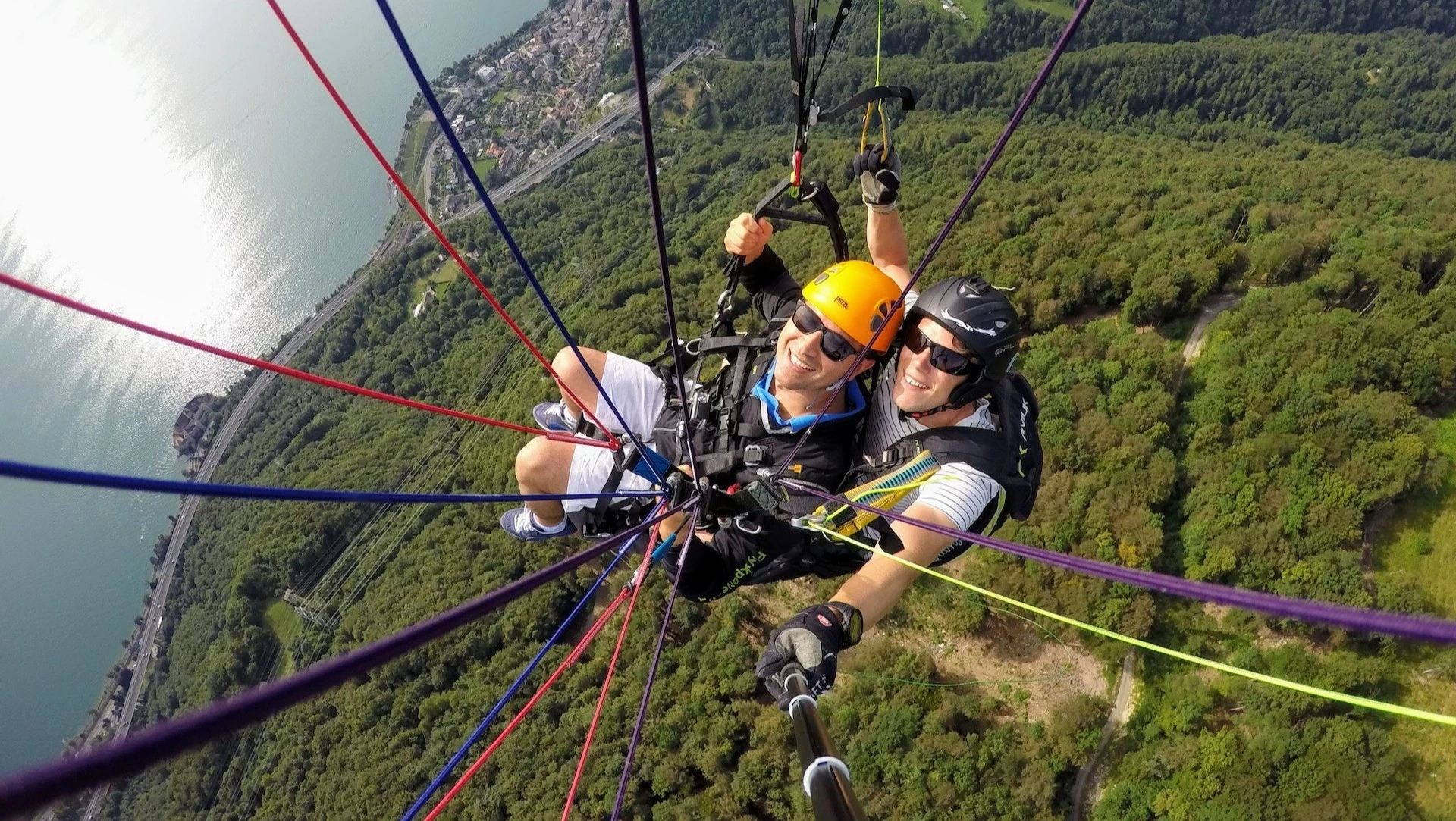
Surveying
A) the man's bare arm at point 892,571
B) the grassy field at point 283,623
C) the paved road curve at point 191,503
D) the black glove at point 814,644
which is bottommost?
the grassy field at point 283,623

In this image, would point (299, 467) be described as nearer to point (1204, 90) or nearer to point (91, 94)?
point (91, 94)

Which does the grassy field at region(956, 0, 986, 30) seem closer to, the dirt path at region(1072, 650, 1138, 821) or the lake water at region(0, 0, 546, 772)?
the lake water at region(0, 0, 546, 772)

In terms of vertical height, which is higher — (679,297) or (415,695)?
(679,297)

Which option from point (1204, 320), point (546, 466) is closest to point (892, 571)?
point (546, 466)

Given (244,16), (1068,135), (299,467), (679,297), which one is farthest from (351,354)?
(1068,135)

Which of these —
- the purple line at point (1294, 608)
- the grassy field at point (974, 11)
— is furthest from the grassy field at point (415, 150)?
the purple line at point (1294, 608)

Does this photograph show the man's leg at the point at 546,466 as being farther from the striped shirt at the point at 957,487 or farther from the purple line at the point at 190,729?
the purple line at the point at 190,729

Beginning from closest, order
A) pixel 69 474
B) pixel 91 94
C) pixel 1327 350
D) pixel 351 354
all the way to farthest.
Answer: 1. pixel 69 474
2. pixel 1327 350
3. pixel 351 354
4. pixel 91 94
